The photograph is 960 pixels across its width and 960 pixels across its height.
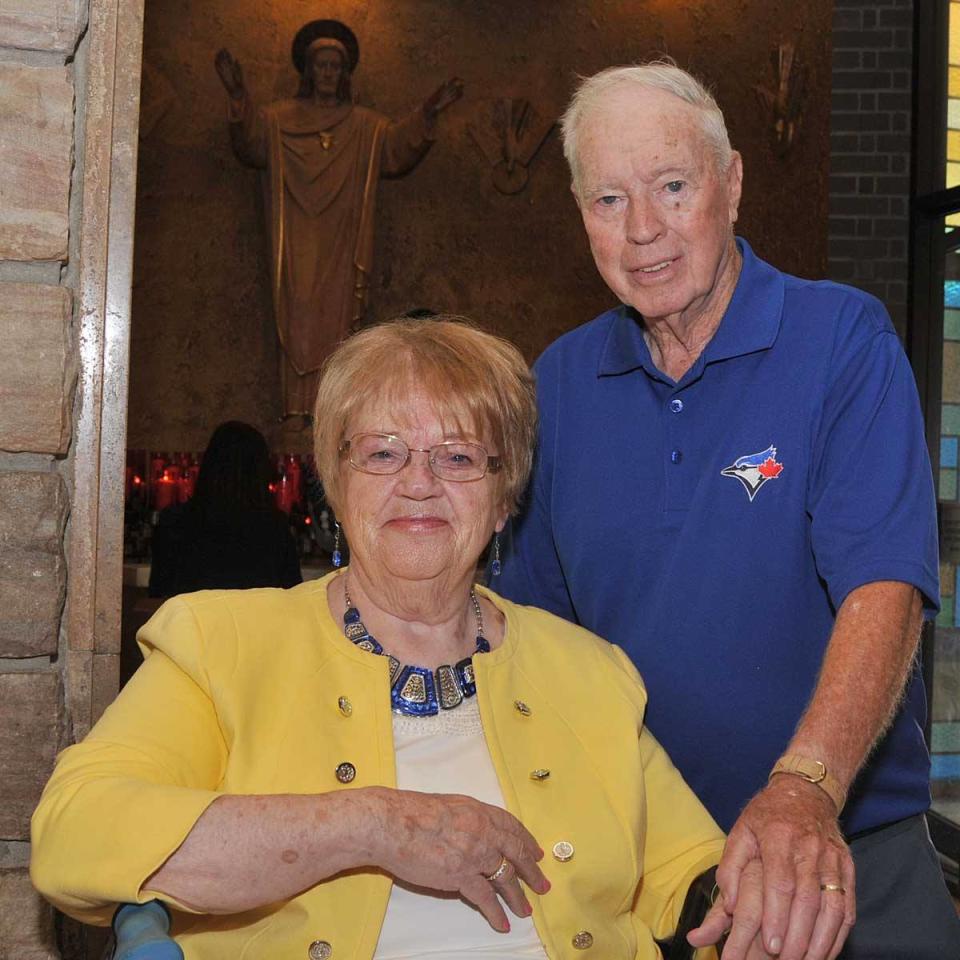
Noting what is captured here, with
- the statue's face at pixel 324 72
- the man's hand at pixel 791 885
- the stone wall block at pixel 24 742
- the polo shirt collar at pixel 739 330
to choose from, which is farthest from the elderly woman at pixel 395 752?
the statue's face at pixel 324 72

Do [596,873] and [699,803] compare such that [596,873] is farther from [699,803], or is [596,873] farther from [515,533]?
[515,533]

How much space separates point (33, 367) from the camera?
198cm

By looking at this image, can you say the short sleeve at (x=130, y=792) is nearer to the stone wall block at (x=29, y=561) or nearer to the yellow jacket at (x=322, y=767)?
the yellow jacket at (x=322, y=767)

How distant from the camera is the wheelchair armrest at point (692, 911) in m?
1.74

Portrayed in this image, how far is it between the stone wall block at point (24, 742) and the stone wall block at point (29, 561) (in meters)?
0.05

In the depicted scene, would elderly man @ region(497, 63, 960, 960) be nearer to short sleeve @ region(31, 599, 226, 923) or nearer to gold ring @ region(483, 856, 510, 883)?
gold ring @ region(483, 856, 510, 883)

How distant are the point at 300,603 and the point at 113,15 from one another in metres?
0.96

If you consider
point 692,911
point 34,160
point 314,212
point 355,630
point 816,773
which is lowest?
point 692,911

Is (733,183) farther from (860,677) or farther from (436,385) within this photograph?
(860,677)

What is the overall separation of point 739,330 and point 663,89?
0.39 m

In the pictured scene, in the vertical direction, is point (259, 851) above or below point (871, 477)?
below

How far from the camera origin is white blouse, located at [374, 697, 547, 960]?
168 centimetres

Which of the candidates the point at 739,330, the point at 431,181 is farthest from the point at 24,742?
the point at 431,181

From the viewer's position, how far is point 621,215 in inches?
81.4
